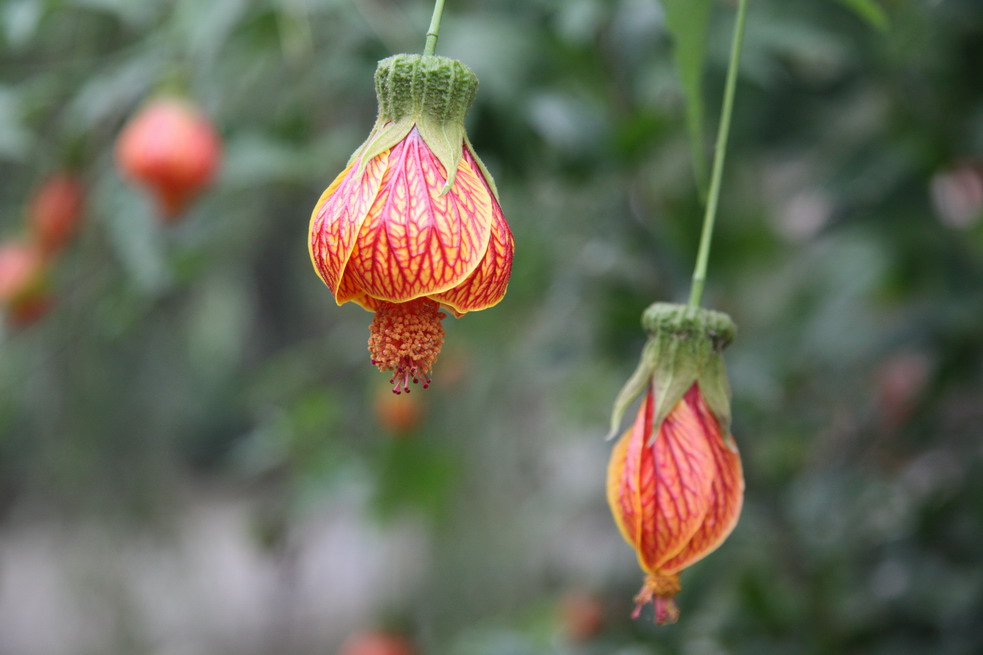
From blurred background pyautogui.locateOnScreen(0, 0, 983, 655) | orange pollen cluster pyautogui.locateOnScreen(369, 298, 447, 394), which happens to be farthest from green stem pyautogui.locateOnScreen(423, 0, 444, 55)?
blurred background pyautogui.locateOnScreen(0, 0, 983, 655)

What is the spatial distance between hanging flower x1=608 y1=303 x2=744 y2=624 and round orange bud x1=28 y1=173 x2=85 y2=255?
2.75 feet

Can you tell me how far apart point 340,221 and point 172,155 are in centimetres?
60

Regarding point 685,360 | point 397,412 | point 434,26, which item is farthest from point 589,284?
point 434,26

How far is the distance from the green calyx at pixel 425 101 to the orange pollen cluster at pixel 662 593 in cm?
23

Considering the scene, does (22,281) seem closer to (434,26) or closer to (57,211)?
(57,211)

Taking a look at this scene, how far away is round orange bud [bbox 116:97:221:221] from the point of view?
38.1 inches

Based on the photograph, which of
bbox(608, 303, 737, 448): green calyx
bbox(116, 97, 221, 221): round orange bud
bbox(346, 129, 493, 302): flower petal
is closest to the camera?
bbox(346, 129, 493, 302): flower petal

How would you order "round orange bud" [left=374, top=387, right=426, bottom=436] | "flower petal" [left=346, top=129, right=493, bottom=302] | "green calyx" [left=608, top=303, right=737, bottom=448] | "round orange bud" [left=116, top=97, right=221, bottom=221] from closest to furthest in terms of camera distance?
1. "flower petal" [left=346, top=129, right=493, bottom=302]
2. "green calyx" [left=608, top=303, right=737, bottom=448]
3. "round orange bud" [left=116, top=97, right=221, bottom=221]
4. "round orange bud" [left=374, top=387, right=426, bottom=436]

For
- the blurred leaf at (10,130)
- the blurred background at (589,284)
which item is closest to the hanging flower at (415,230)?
the blurred background at (589,284)

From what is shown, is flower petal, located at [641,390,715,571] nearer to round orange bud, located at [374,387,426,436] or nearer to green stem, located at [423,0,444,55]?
green stem, located at [423,0,444,55]

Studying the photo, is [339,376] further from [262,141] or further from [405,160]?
[405,160]

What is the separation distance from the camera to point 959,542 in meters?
1.07

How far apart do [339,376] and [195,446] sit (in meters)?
5.71

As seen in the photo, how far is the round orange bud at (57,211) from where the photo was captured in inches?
46.4
